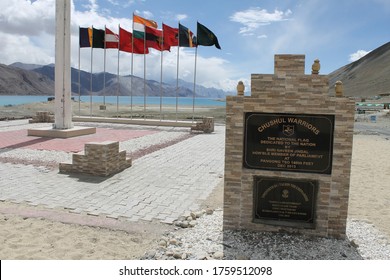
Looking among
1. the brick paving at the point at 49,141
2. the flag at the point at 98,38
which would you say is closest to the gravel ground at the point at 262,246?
the brick paving at the point at 49,141

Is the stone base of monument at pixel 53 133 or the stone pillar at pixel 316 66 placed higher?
the stone pillar at pixel 316 66

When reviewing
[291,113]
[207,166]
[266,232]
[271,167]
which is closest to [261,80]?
[291,113]

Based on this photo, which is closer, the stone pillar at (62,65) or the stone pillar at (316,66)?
the stone pillar at (316,66)

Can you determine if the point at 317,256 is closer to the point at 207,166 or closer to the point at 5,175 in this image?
the point at 207,166

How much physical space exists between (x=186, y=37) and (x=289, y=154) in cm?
1949

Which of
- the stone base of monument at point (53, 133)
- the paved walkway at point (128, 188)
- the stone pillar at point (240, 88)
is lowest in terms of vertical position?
the paved walkway at point (128, 188)

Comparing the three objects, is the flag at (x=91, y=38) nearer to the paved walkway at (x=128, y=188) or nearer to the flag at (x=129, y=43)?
the flag at (x=129, y=43)

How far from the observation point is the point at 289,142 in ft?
17.7

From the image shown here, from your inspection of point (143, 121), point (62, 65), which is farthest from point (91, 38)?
point (62, 65)

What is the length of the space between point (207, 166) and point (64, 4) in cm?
1166

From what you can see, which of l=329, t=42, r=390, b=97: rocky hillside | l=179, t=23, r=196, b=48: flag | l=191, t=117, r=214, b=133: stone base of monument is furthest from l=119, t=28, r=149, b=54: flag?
l=329, t=42, r=390, b=97: rocky hillside

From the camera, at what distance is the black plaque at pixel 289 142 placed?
5.33 meters

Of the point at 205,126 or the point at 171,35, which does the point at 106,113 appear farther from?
the point at 205,126

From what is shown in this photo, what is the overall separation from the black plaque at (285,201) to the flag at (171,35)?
64.8ft
